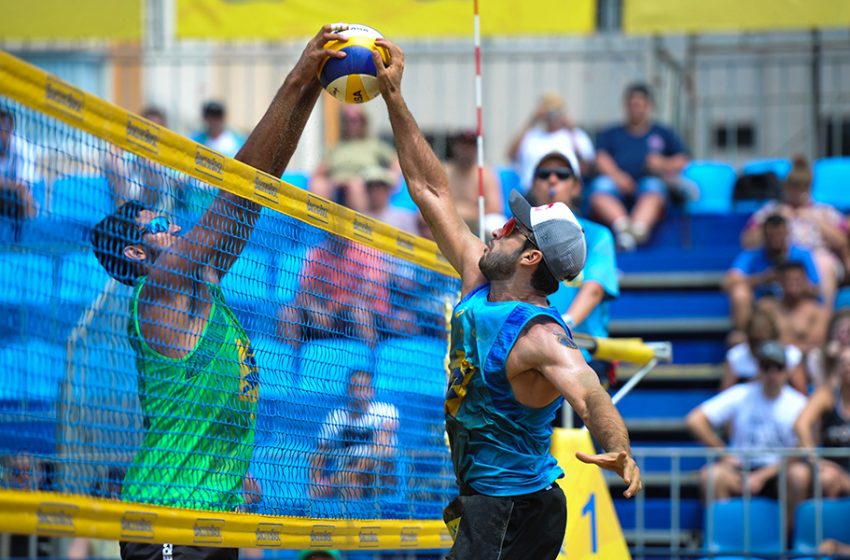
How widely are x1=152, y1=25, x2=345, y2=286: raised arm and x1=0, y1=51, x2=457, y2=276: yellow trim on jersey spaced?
0.37 ft

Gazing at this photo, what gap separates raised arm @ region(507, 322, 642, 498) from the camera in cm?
425

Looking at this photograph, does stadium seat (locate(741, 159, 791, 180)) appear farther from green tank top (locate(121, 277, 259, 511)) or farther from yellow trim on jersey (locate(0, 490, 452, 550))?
green tank top (locate(121, 277, 259, 511))

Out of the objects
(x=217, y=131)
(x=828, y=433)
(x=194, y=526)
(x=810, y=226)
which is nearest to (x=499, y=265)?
(x=194, y=526)

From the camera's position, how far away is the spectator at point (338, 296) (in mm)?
5148

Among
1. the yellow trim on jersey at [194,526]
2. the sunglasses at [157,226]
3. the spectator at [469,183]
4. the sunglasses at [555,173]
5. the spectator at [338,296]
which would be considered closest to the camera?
the yellow trim on jersey at [194,526]

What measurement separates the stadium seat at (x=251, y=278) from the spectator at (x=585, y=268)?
2.25 meters

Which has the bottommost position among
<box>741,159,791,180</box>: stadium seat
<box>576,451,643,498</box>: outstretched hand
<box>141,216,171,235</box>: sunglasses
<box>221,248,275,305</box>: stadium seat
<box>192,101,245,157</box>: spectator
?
<box>576,451,643,498</box>: outstretched hand

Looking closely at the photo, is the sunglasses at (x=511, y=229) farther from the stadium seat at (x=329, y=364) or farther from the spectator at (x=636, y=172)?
the spectator at (x=636, y=172)

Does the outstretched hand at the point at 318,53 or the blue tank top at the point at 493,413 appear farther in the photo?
the outstretched hand at the point at 318,53

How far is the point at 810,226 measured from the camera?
11562 mm

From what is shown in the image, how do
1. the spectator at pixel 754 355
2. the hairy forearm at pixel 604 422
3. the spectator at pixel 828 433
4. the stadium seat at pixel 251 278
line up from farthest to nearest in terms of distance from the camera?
the spectator at pixel 754 355 < the spectator at pixel 828 433 < the stadium seat at pixel 251 278 < the hairy forearm at pixel 604 422

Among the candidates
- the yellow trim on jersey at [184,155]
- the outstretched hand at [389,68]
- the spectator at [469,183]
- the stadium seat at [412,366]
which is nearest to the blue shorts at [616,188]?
the spectator at [469,183]

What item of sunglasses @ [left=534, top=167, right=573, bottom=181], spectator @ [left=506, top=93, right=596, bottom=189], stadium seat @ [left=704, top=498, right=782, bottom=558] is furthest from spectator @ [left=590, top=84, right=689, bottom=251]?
sunglasses @ [left=534, top=167, right=573, bottom=181]

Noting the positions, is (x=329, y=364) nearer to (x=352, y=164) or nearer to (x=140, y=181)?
(x=140, y=181)
